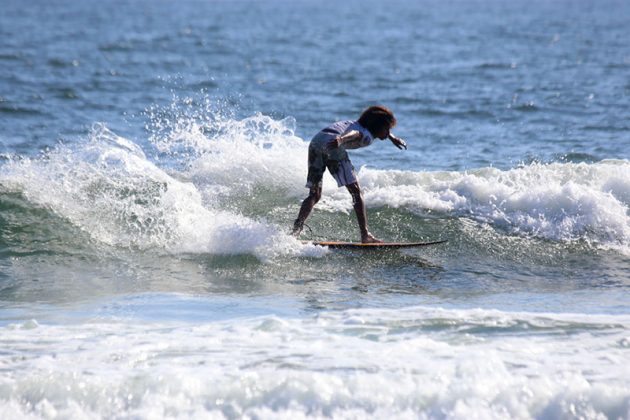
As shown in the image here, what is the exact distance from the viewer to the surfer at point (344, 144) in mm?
9062

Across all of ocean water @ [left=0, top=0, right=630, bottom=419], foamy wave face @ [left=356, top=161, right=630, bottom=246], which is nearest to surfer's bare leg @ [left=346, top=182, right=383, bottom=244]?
ocean water @ [left=0, top=0, right=630, bottom=419]

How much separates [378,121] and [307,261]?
61.2 inches

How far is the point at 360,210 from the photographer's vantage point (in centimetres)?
949

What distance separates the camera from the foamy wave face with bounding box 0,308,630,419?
18.9 ft

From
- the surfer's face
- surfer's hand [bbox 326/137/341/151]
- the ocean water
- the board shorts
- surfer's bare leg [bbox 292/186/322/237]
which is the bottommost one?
the ocean water

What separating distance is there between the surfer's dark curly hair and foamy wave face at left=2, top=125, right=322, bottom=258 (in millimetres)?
1377

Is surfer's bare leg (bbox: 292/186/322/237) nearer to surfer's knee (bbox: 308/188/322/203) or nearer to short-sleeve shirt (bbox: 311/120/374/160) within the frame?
surfer's knee (bbox: 308/188/322/203)

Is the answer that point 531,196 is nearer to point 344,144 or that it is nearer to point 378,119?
point 378,119

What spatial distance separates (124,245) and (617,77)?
16362mm

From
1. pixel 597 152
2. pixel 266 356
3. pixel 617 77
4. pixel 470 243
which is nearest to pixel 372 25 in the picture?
pixel 617 77

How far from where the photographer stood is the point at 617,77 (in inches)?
893

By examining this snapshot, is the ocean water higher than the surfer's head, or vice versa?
the surfer's head

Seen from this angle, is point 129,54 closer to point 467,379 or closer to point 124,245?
point 124,245

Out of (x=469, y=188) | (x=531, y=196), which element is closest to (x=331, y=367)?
(x=531, y=196)
